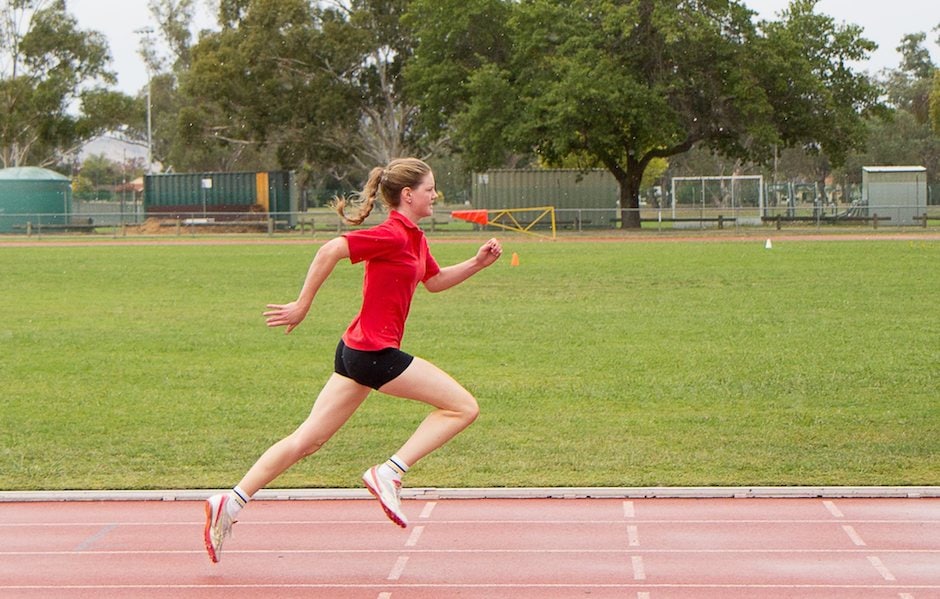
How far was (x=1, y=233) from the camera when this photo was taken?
2188 inches

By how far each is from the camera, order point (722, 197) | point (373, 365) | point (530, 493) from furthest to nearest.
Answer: point (722, 197)
point (530, 493)
point (373, 365)

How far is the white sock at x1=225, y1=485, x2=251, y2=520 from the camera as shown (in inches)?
243

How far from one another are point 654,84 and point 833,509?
45.5 m

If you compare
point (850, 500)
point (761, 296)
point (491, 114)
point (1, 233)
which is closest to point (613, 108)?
point (491, 114)

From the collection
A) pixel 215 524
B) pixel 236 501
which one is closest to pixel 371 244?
pixel 236 501

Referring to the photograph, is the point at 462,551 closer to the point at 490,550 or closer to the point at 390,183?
the point at 490,550

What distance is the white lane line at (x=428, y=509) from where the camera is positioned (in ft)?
24.2

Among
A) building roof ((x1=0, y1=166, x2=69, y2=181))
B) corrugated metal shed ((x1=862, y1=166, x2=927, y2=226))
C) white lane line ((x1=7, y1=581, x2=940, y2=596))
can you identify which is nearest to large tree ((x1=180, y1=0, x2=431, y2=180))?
building roof ((x1=0, y1=166, x2=69, y2=181))

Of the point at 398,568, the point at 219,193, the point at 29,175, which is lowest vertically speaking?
the point at 398,568

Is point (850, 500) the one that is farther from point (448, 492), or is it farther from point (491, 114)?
point (491, 114)

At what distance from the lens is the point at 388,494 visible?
20.4 ft

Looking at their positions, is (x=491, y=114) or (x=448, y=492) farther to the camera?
(x=491, y=114)

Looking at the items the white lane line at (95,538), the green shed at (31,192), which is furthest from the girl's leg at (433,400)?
the green shed at (31,192)

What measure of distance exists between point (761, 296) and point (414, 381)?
1592cm
